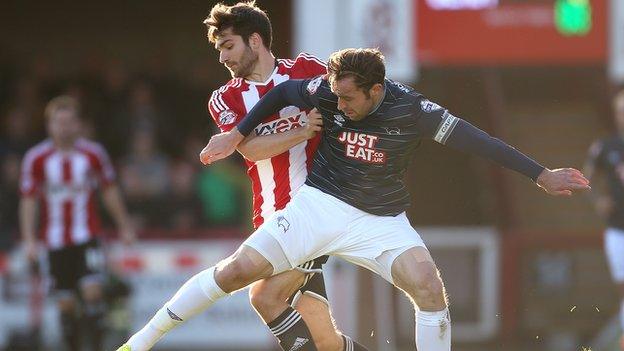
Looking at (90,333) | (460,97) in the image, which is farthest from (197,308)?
(460,97)

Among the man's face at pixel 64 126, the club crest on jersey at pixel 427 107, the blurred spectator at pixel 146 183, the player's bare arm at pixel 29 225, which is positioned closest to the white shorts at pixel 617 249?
the man's face at pixel 64 126

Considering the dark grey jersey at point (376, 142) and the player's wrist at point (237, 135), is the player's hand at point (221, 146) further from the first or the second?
the dark grey jersey at point (376, 142)

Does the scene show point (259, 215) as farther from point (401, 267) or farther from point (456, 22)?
point (456, 22)

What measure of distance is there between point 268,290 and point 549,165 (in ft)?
24.6

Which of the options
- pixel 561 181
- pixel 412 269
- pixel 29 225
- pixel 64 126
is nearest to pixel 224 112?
pixel 412 269

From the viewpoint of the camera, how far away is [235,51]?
22.9ft

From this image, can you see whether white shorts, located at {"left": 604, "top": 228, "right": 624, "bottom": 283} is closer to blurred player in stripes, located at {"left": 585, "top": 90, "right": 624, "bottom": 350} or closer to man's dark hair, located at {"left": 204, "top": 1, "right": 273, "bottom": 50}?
blurred player in stripes, located at {"left": 585, "top": 90, "right": 624, "bottom": 350}

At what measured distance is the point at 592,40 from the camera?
12.5m

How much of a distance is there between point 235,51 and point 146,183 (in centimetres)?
722

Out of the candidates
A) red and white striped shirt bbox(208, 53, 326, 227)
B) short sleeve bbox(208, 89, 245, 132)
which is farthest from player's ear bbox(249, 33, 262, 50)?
short sleeve bbox(208, 89, 245, 132)

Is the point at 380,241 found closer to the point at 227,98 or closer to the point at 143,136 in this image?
the point at 227,98

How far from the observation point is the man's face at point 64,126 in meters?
10.4

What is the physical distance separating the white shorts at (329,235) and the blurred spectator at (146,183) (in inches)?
283

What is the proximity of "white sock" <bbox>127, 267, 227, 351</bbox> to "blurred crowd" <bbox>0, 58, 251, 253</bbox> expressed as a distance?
6.43 meters
